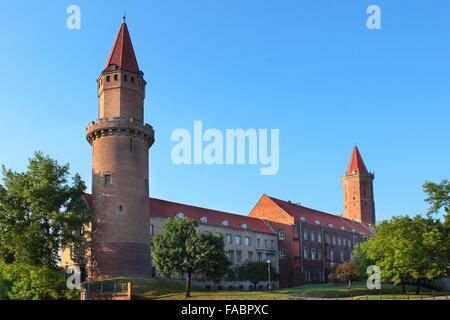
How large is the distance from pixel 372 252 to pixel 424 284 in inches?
899

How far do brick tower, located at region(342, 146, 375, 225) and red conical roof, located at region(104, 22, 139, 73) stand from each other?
255ft

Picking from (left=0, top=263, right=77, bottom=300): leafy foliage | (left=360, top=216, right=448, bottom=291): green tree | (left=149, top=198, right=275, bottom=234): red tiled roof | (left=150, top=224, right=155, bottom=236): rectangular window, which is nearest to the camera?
(left=0, top=263, right=77, bottom=300): leafy foliage

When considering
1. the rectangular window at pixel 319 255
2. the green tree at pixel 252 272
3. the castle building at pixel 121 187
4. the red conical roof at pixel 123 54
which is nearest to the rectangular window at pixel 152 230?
the castle building at pixel 121 187

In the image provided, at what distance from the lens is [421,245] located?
56.2 m

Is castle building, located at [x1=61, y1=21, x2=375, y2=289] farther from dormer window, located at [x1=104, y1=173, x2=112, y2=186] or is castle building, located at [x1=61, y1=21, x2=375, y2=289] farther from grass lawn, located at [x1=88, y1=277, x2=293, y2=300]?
grass lawn, located at [x1=88, y1=277, x2=293, y2=300]

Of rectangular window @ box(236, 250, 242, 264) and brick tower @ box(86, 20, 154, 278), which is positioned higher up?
brick tower @ box(86, 20, 154, 278)

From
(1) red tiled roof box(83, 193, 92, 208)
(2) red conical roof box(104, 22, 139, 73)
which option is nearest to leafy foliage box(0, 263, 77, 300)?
(1) red tiled roof box(83, 193, 92, 208)

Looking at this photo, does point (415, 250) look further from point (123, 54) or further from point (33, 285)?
point (123, 54)

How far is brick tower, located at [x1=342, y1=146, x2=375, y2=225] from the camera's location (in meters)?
129

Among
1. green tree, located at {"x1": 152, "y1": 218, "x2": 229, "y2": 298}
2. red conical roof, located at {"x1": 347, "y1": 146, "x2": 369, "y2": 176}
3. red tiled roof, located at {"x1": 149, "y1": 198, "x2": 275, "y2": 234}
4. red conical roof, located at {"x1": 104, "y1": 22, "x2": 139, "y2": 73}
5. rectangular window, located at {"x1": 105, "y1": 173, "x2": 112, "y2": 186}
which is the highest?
red conical roof, located at {"x1": 104, "y1": 22, "x2": 139, "y2": 73}

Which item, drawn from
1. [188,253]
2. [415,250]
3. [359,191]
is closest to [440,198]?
[415,250]
